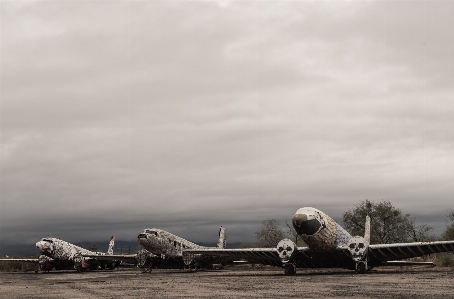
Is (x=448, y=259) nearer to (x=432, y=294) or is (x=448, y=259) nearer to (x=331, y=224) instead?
(x=331, y=224)

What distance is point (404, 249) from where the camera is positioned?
44.7 meters

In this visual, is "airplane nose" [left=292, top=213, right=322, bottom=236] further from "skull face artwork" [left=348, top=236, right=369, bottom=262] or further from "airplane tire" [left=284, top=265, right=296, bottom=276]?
"airplane tire" [left=284, top=265, right=296, bottom=276]

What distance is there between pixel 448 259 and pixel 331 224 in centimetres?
2290

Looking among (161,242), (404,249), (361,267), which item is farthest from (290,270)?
(161,242)

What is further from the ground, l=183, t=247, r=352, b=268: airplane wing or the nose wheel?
l=183, t=247, r=352, b=268: airplane wing

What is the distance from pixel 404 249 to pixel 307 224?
363 inches

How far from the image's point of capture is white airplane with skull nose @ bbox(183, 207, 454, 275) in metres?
43.2

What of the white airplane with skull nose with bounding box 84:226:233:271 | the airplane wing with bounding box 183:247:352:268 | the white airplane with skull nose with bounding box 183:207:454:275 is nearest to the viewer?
the white airplane with skull nose with bounding box 183:207:454:275

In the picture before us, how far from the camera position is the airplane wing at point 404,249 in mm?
43938

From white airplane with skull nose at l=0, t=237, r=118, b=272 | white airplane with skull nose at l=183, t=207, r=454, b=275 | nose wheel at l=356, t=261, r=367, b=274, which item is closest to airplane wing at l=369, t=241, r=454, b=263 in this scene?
white airplane with skull nose at l=183, t=207, r=454, b=275

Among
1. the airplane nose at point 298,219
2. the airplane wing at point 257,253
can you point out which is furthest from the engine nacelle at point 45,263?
the airplane nose at point 298,219

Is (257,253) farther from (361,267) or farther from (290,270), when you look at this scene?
(361,267)

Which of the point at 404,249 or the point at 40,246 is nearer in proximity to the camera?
the point at 404,249

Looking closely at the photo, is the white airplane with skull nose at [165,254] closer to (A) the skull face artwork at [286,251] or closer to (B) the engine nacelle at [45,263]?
(B) the engine nacelle at [45,263]
